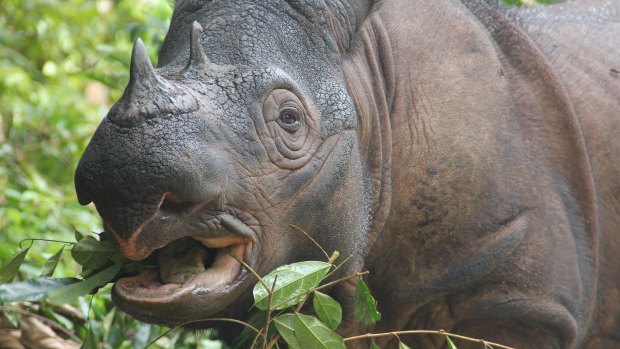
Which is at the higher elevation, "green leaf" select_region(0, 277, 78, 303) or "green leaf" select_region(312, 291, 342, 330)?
"green leaf" select_region(312, 291, 342, 330)

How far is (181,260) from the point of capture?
3311 mm

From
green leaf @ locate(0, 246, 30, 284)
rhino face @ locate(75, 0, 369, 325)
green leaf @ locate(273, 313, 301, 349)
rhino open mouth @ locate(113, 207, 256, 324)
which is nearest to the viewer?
rhino face @ locate(75, 0, 369, 325)

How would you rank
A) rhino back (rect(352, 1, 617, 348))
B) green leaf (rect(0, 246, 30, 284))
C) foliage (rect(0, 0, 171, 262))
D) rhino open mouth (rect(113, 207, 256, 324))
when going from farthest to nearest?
foliage (rect(0, 0, 171, 262)) < rhino back (rect(352, 1, 617, 348)) < green leaf (rect(0, 246, 30, 284)) < rhino open mouth (rect(113, 207, 256, 324))

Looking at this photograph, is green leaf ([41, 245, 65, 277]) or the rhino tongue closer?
the rhino tongue

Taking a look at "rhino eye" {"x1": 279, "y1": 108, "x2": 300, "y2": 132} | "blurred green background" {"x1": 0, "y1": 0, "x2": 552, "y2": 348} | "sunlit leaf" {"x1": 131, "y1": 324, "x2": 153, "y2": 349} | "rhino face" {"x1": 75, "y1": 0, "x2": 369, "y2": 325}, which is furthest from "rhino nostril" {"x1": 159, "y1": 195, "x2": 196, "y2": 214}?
"sunlit leaf" {"x1": 131, "y1": 324, "x2": 153, "y2": 349}

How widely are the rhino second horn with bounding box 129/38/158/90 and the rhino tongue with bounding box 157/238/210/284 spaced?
1.75 ft

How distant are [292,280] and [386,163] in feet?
2.53

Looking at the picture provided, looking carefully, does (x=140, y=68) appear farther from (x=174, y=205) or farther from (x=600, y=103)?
(x=600, y=103)

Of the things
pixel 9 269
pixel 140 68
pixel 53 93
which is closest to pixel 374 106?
pixel 140 68

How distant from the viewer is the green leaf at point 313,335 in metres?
3.46

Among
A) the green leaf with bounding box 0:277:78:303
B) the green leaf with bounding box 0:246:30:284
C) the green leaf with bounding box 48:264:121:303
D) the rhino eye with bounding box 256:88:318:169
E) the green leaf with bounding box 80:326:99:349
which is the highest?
the rhino eye with bounding box 256:88:318:169

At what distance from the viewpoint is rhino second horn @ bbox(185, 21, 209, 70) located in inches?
129

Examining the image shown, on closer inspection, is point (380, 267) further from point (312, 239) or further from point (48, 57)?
point (48, 57)

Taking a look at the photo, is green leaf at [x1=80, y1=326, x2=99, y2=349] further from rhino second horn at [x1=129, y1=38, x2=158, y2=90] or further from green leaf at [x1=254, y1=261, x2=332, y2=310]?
rhino second horn at [x1=129, y1=38, x2=158, y2=90]
